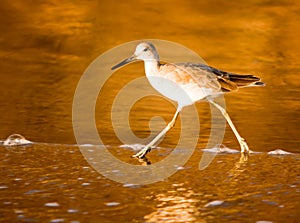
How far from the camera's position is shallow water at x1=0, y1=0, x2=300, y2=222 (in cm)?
464

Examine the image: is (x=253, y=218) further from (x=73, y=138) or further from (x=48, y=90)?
(x=48, y=90)

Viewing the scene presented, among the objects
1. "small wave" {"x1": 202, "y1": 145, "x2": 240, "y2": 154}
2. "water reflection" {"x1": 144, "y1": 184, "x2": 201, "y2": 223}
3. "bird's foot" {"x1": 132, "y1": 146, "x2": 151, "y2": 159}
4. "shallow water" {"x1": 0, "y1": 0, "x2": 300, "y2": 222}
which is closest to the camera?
"water reflection" {"x1": 144, "y1": 184, "x2": 201, "y2": 223}

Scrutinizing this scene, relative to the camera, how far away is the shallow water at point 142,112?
15.2 feet

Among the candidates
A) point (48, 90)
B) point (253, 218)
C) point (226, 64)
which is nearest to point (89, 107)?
point (48, 90)

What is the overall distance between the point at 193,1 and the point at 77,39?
11.4ft

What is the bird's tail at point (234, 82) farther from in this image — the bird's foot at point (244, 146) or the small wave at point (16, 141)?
the small wave at point (16, 141)

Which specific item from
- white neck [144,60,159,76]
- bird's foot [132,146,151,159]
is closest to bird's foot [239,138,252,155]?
bird's foot [132,146,151,159]

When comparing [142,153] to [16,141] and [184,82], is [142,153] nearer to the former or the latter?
[184,82]

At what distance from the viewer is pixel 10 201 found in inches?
184

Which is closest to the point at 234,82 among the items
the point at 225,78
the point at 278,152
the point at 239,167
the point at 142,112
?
the point at 225,78

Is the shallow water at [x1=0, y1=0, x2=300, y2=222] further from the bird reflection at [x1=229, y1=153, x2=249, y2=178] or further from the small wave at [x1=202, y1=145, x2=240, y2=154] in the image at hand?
the small wave at [x1=202, y1=145, x2=240, y2=154]

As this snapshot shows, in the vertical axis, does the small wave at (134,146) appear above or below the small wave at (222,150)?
above

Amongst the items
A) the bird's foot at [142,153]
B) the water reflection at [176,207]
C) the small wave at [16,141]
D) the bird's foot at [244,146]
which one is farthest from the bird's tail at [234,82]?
the small wave at [16,141]

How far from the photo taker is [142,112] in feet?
26.1
